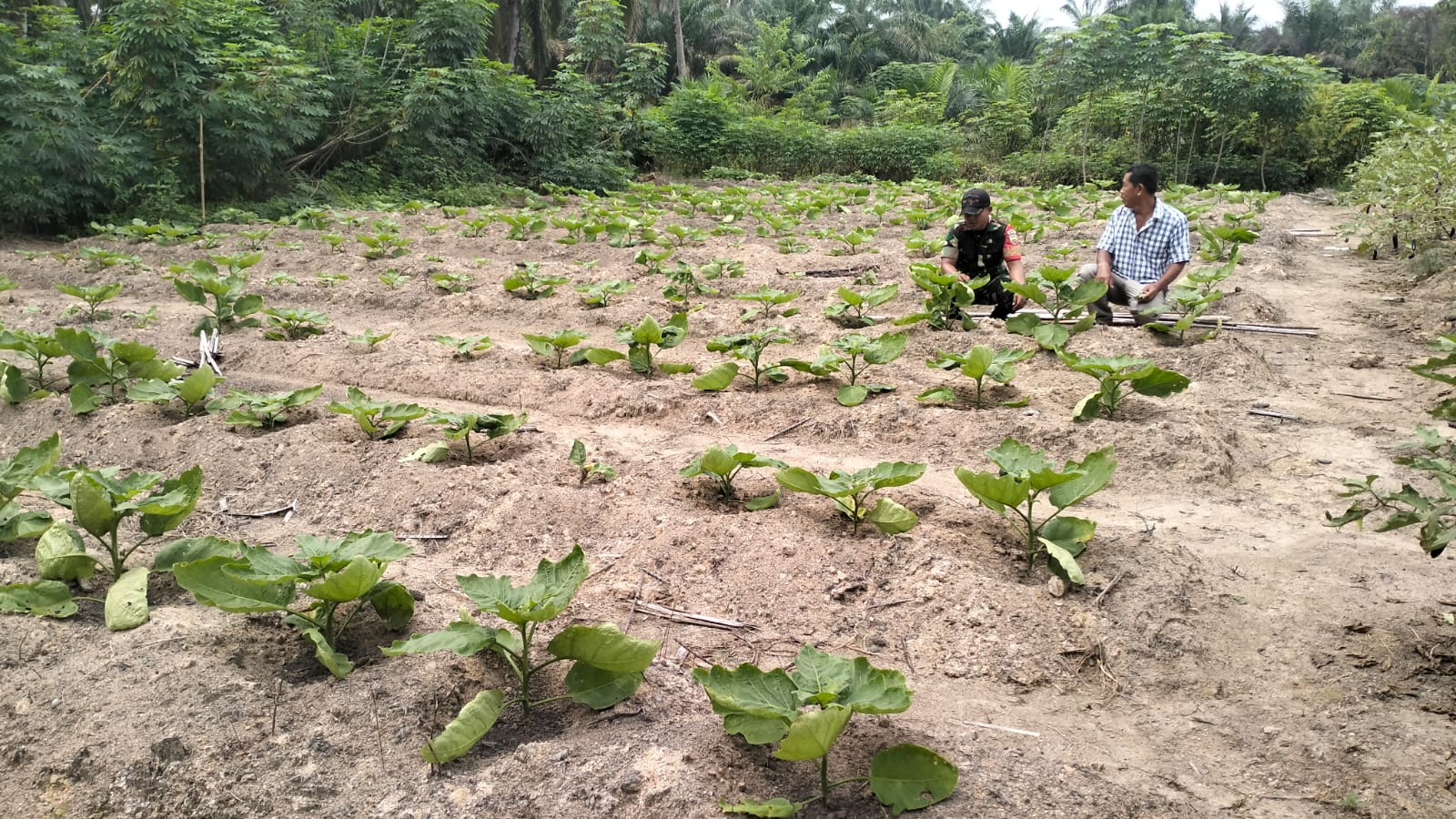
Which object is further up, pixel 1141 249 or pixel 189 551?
pixel 1141 249

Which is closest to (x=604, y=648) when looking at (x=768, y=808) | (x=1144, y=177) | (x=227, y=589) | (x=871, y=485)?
(x=768, y=808)

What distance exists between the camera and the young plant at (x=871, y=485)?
9.62ft

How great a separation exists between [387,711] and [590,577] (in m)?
0.82

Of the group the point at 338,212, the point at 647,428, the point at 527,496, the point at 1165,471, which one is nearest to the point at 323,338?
the point at 647,428

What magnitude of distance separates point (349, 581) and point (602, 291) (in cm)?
488

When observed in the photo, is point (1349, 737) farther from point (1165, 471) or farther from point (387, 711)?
point (387, 711)

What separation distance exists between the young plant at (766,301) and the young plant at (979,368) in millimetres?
1409

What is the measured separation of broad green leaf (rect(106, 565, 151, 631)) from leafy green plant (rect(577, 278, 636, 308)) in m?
4.53

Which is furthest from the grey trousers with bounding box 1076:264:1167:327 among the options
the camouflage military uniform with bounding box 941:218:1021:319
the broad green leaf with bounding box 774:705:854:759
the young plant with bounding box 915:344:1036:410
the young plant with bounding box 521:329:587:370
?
the broad green leaf with bounding box 774:705:854:759

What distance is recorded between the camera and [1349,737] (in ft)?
6.82

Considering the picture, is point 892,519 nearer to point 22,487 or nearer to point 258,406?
point 22,487

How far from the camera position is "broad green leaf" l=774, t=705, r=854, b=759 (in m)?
1.71

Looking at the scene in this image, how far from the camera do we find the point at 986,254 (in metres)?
6.43

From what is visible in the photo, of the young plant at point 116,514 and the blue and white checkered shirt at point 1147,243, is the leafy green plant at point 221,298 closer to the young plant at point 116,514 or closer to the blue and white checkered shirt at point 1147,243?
the young plant at point 116,514
